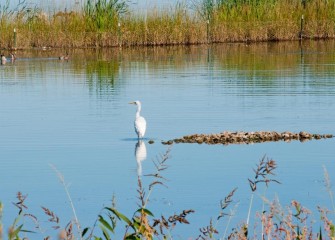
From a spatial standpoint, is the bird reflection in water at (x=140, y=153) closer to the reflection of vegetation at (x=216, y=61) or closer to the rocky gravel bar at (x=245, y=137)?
the rocky gravel bar at (x=245, y=137)

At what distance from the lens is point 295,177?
11.4 meters

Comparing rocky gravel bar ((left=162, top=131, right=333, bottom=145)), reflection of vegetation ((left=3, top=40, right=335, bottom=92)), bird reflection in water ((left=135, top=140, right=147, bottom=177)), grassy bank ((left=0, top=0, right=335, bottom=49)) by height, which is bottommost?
bird reflection in water ((left=135, top=140, right=147, bottom=177))

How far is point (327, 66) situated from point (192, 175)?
17978 mm

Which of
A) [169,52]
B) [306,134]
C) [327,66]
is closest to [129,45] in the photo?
[169,52]

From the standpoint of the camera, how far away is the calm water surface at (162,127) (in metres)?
10.6

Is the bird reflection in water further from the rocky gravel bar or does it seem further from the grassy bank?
the grassy bank

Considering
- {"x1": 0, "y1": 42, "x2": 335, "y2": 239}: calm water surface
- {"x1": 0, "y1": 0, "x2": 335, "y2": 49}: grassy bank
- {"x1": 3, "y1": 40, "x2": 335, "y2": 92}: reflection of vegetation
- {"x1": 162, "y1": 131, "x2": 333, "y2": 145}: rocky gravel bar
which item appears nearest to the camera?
{"x1": 0, "y1": 42, "x2": 335, "y2": 239}: calm water surface

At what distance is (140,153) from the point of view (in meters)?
13.5

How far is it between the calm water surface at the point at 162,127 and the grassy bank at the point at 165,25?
786 cm

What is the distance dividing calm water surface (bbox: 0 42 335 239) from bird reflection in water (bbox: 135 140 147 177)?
7 cm

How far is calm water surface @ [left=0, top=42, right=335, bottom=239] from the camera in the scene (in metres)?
10.6

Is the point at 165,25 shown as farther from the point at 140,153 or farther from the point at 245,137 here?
the point at 140,153

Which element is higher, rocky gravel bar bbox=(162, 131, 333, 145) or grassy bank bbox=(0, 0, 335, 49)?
grassy bank bbox=(0, 0, 335, 49)

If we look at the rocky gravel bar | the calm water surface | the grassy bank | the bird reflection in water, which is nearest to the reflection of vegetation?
the calm water surface
